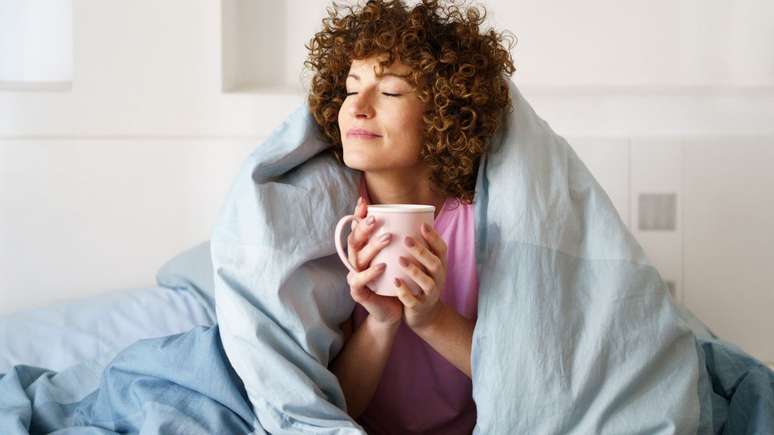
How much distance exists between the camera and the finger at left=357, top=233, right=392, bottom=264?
39.1 inches

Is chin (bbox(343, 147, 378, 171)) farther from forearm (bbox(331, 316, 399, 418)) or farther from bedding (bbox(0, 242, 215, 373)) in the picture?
bedding (bbox(0, 242, 215, 373))

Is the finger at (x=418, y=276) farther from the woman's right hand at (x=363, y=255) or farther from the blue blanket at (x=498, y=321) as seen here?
the blue blanket at (x=498, y=321)

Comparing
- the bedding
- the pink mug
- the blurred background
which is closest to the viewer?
the pink mug

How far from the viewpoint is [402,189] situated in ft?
4.12

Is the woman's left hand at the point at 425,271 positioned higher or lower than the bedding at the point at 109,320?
higher

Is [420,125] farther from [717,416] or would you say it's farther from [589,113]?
[589,113]

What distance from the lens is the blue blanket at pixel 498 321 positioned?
1119mm

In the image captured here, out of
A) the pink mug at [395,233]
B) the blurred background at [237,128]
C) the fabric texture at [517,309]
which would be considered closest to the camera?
the pink mug at [395,233]

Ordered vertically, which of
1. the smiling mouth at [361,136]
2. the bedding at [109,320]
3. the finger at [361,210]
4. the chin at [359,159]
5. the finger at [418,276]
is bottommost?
the bedding at [109,320]

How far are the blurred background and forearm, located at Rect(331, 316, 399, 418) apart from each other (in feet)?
2.99

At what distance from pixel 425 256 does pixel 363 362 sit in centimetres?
27

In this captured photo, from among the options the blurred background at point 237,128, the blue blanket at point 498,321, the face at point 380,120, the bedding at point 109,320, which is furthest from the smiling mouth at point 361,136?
the blurred background at point 237,128

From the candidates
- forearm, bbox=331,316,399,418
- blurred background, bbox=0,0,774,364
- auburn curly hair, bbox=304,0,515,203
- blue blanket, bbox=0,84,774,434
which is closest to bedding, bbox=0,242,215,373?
blurred background, bbox=0,0,774,364

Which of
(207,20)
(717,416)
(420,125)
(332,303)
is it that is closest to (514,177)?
(420,125)
